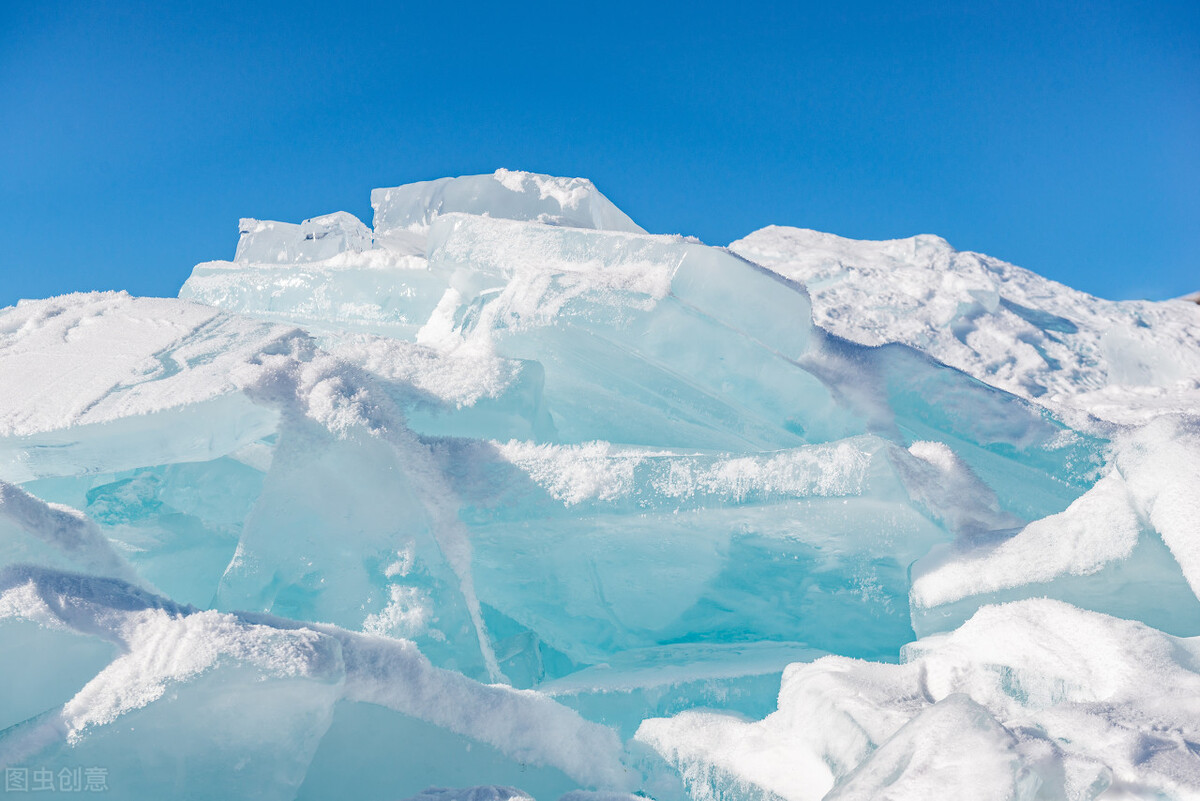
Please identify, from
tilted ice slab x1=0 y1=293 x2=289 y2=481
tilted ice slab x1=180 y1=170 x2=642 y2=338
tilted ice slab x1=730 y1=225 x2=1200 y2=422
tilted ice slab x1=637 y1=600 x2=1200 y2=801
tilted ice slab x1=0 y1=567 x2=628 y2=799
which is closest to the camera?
tilted ice slab x1=637 y1=600 x2=1200 y2=801

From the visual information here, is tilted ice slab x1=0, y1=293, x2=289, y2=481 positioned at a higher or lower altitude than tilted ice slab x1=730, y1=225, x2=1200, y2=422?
lower

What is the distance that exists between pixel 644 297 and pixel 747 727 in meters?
1.30

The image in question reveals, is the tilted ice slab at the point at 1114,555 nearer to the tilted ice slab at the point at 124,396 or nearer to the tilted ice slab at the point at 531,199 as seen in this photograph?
the tilted ice slab at the point at 124,396

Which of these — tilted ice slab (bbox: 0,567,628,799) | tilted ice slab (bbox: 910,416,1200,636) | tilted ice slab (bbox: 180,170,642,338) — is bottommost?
tilted ice slab (bbox: 0,567,628,799)

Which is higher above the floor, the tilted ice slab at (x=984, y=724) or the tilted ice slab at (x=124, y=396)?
the tilted ice slab at (x=124, y=396)

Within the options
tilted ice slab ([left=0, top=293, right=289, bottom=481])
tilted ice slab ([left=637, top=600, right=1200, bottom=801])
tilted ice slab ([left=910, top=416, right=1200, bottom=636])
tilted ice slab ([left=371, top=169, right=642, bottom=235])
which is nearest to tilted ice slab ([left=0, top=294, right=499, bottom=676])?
tilted ice slab ([left=0, top=293, right=289, bottom=481])

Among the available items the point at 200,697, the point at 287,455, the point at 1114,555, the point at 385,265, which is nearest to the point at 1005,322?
the point at 1114,555

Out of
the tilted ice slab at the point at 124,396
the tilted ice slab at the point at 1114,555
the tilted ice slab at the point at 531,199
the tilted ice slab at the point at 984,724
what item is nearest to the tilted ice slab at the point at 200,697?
the tilted ice slab at the point at 984,724

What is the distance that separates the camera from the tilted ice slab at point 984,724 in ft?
3.42

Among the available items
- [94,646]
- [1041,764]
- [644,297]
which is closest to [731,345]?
[644,297]

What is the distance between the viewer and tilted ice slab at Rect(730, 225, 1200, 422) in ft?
13.4

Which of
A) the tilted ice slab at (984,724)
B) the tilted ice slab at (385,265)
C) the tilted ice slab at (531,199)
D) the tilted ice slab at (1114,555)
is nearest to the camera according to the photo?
the tilted ice slab at (984,724)

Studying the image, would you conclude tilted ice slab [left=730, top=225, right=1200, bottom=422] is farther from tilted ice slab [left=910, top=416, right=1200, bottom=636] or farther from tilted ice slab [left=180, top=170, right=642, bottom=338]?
tilted ice slab [left=910, top=416, right=1200, bottom=636]

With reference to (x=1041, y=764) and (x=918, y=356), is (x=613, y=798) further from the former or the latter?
(x=918, y=356)
